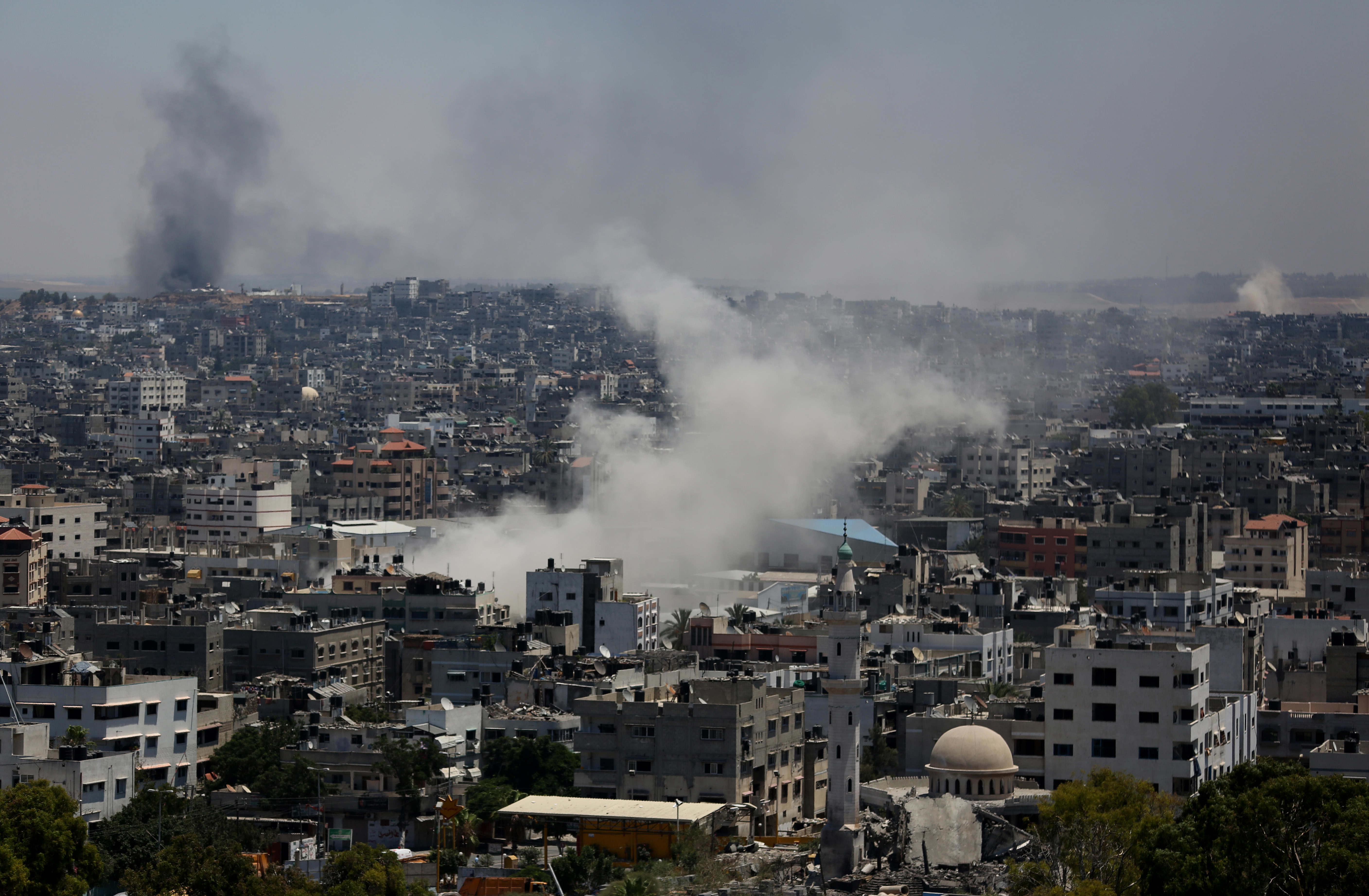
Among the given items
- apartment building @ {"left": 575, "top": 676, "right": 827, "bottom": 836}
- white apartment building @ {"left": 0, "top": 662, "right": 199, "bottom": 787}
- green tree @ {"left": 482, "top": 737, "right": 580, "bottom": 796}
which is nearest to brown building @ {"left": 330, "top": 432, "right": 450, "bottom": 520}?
white apartment building @ {"left": 0, "top": 662, "right": 199, "bottom": 787}

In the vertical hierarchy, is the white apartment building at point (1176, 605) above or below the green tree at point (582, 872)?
above

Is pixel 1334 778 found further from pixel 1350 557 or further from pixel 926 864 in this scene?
pixel 1350 557

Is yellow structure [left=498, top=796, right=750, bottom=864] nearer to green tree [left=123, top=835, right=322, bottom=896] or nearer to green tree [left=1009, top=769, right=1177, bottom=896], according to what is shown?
green tree [left=1009, top=769, right=1177, bottom=896]

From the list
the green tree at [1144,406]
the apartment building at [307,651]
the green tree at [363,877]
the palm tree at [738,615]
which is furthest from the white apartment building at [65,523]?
the green tree at [1144,406]

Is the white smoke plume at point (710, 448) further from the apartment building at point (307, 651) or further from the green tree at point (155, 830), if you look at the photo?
the green tree at point (155, 830)

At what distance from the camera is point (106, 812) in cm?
3875

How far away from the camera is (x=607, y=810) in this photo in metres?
38.4

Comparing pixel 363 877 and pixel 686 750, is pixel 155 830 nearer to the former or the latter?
pixel 363 877

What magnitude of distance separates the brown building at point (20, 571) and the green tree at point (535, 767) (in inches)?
1140

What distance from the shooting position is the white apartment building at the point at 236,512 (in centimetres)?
9144

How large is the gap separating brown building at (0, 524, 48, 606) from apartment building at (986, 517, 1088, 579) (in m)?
30.0

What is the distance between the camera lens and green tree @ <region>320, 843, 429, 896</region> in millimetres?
31219

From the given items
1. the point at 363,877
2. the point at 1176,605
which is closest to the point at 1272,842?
the point at 363,877

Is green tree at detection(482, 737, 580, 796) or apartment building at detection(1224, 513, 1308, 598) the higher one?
apartment building at detection(1224, 513, 1308, 598)
